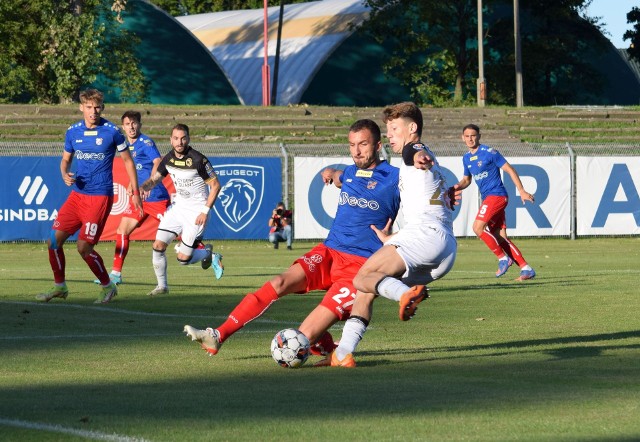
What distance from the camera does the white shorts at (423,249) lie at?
352 inches

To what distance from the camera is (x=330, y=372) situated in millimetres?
8797

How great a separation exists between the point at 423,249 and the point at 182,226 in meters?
8.07

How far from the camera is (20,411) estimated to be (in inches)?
272

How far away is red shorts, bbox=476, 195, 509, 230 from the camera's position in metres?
19.2

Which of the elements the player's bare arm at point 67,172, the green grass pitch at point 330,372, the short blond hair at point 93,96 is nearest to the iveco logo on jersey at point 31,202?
the green grass pitch at point 330,372

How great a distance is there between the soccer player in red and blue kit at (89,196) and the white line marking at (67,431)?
27.0 feet

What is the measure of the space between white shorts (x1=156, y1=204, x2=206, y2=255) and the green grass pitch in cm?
72

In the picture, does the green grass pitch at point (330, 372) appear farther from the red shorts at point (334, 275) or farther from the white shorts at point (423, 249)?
the white shorts at point (423, 249)

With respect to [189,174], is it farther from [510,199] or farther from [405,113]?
[510,199]

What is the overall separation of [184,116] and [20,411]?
35785mm

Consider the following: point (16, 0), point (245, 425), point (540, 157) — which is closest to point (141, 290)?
point (245, 425)


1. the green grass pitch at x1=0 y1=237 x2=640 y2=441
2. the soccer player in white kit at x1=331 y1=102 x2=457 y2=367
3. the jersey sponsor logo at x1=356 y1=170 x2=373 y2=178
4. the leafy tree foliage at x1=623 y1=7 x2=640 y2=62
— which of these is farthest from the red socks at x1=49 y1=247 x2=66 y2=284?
the leafy tree foliage at x1=623 y1=7 x2=640 y2=62

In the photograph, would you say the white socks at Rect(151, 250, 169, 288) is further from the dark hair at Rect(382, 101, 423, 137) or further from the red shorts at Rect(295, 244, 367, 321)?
the dark hair at Rect(382, 101, 423, 137)

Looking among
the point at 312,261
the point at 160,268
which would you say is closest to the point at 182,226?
the point at 160,268
